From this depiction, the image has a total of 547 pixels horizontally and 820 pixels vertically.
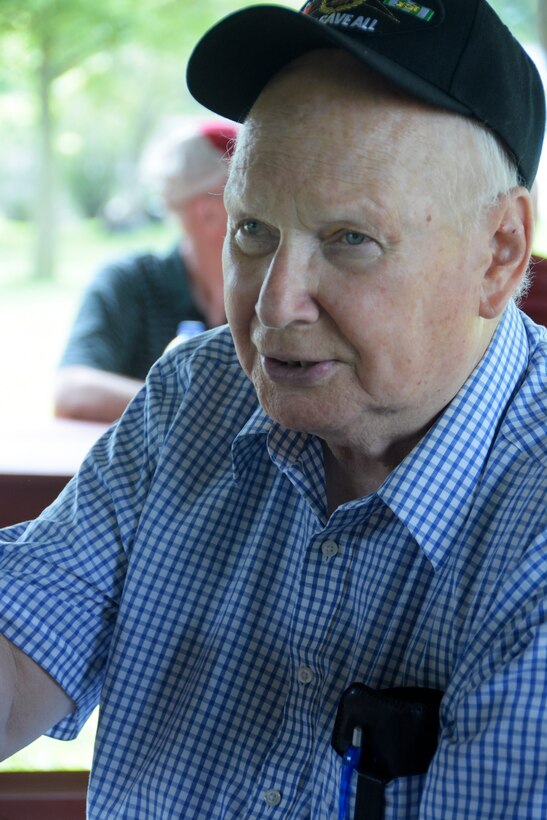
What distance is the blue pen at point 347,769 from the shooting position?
98cm

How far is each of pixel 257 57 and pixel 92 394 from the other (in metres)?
1.73

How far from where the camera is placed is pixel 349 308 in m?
0.99

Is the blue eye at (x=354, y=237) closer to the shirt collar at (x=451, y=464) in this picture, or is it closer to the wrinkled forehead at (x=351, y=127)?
the wrinkled forehead at (x=351, y=127)

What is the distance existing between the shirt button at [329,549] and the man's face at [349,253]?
5.0 inches

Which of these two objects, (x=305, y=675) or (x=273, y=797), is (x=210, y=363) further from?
(x=273, y=797)

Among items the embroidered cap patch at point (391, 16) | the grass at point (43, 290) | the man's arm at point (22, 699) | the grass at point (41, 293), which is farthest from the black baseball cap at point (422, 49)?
the grass at point (43, 290)

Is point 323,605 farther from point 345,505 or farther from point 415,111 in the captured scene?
point 415,111

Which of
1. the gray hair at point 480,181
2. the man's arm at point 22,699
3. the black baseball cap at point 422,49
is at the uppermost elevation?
the black baseball cap at point 422,49

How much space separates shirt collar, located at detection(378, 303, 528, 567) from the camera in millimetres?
1037

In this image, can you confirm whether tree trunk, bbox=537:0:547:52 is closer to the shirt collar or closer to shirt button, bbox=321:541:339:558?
the shirt collar

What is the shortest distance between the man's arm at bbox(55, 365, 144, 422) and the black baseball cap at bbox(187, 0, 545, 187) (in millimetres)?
1578

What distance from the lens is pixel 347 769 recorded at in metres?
0.98

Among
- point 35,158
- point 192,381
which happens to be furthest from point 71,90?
point 192,381

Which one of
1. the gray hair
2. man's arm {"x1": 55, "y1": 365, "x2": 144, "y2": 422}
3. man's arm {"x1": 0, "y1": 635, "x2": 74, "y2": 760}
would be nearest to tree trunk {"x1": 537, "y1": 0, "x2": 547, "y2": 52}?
man's arm {"x1": 55, "y1": 365, "x2": 144, "y2": 422}
